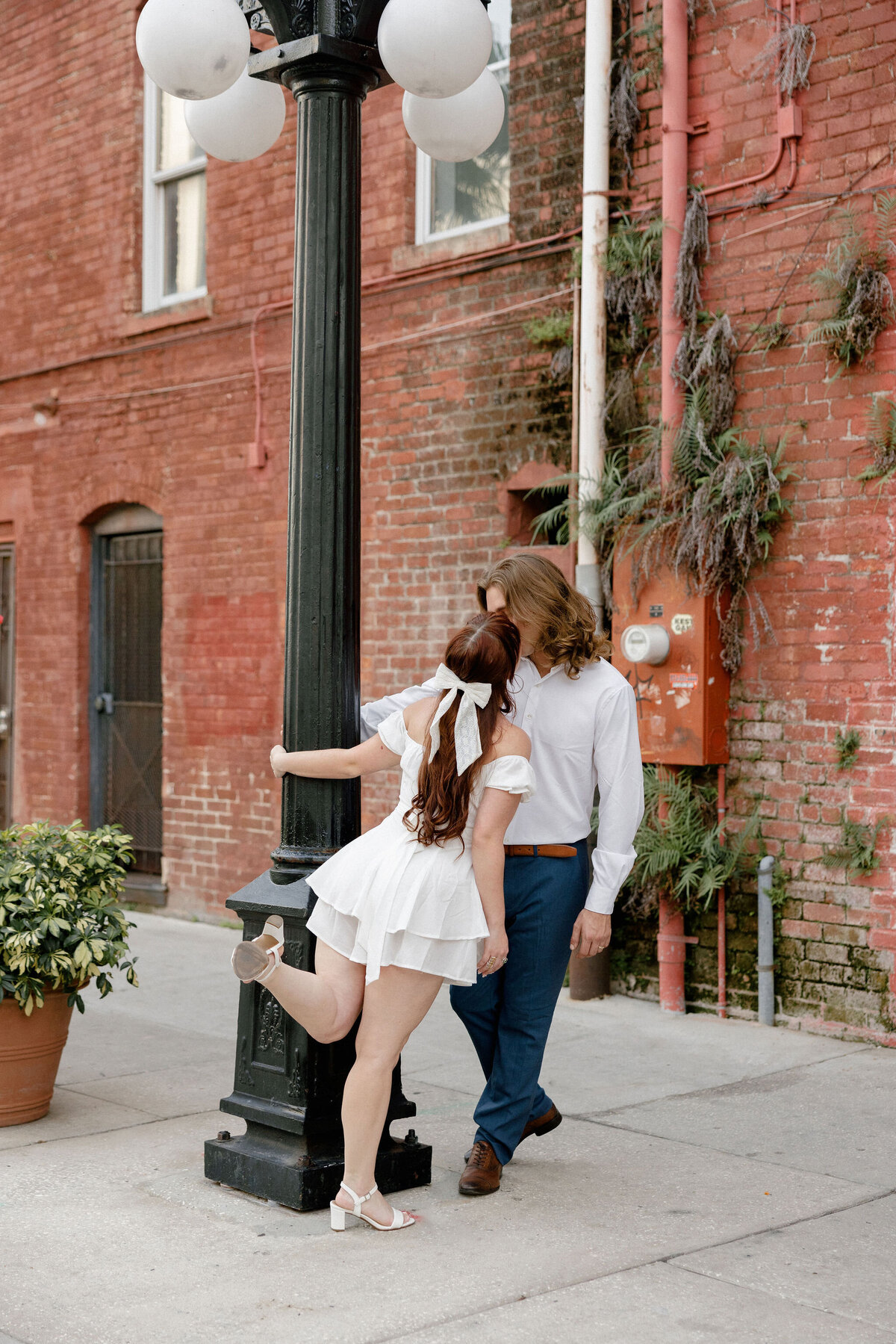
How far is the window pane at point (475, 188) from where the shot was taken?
289 inches

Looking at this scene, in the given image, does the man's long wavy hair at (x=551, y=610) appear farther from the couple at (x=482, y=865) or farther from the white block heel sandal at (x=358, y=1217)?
the white block heel sandal at (x=358, y=1217)

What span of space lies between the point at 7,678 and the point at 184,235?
341 centimetres

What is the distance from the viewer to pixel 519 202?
6.97 meters

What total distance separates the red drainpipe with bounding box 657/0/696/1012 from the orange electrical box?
1.88 feet

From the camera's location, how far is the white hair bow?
3.57 m

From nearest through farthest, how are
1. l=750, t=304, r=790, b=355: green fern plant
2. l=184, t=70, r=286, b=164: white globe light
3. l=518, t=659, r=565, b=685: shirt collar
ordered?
l=518, t=659, r=565, b=685: shirt collar < l=184, t=70, r=286, b=164: white globe light < l=750, t=304, r=790, b=355: green fern plant

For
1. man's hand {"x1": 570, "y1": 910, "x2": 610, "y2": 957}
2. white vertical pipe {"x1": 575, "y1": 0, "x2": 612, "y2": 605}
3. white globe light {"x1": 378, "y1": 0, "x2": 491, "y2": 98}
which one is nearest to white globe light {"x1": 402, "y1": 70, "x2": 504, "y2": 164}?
white globe light {"x1": 378, "y1": 0, "x2": 491, "y2": 98}

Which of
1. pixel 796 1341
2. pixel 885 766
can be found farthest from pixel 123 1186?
pixel 885 766

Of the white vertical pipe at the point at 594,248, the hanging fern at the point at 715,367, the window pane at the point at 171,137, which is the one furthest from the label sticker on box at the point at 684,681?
the window pane at the point at 171,137

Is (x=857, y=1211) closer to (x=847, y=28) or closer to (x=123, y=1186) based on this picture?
(x=123, y=1186)

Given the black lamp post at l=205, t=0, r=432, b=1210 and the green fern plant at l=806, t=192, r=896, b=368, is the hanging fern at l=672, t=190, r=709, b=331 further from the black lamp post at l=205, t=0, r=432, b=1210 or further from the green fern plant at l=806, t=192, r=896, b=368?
the black lamp post at l=205, t=0, r=432, b=1210

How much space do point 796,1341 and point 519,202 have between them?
5.43 m

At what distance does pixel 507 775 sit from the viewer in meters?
3.60

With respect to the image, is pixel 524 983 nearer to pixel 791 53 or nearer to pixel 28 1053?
pixel 28 1053
